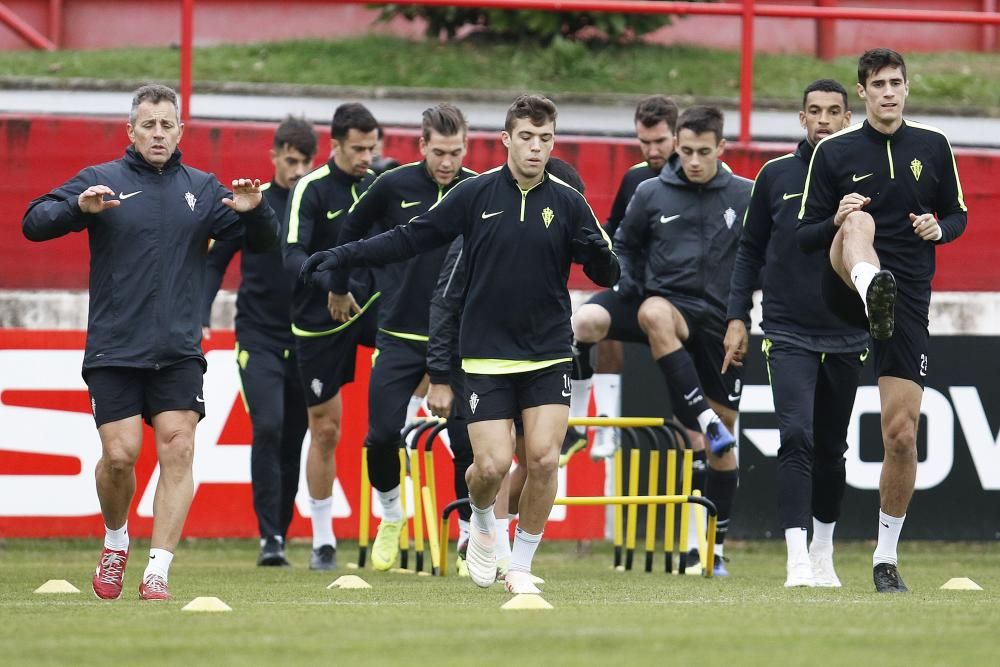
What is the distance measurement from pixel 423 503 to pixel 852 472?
3009 mm

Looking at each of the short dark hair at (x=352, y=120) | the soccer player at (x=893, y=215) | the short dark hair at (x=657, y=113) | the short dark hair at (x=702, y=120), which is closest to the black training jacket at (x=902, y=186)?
the soccer player at (x=893, y=215)

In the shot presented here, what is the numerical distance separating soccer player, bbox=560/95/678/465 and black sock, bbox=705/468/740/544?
32.2 inches

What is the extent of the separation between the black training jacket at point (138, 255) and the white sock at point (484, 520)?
1571mm

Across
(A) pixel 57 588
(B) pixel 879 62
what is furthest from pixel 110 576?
(B) pixel 879 62

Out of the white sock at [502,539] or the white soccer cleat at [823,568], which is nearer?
the white soccer cleat at [823,568]

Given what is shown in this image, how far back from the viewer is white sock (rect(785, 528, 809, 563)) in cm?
921

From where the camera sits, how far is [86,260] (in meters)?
13.3

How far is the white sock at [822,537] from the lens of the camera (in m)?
9.48

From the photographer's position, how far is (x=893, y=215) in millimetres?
8656

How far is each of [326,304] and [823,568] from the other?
341 centimetres

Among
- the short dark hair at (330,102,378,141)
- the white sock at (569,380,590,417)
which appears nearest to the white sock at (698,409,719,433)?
the white sock at (569,380,590,417)

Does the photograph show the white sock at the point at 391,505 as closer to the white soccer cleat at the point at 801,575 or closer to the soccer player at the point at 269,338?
the soccer player at the point at 269,338

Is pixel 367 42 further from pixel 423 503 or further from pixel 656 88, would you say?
pixel 423 503

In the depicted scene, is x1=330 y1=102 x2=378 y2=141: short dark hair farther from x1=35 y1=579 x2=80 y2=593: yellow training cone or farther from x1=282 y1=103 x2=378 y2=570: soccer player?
x1=35 y1=579 x2=80 y2=593: yellow training cone
